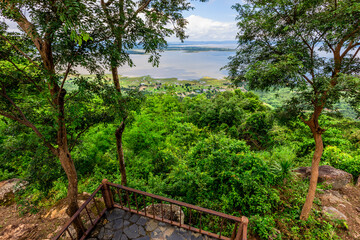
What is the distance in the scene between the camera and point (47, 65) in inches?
137

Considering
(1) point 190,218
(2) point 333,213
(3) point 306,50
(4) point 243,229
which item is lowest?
(2) point 333,213

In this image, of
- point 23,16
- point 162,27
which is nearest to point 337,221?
point 162,27

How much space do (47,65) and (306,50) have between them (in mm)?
6549

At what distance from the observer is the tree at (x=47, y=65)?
2.67 m

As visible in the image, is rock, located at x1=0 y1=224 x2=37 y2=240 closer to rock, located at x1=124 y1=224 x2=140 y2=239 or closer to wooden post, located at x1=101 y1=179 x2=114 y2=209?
wooden post, located at x1=101 y1=179 x2=114 y2=209

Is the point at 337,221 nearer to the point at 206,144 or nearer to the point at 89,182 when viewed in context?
the point at 206,144

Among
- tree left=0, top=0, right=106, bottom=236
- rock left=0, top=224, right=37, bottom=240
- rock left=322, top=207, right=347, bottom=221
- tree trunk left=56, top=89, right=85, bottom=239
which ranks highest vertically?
tree left=0, top=0, right=106, bottom=236

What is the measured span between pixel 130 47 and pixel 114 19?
27.0 inches

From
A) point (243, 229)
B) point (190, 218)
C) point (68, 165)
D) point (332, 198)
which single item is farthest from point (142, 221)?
point (332, 198)

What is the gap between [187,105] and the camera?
17719mm

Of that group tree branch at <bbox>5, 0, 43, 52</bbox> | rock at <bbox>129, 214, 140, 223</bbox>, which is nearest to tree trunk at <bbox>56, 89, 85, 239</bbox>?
tree branch at <bbox>5, 0, 43, 52</bbox>

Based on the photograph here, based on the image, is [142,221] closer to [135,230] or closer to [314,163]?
[135,230]

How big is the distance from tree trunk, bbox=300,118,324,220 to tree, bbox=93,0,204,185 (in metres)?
5.30

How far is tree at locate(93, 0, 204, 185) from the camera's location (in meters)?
3.52
